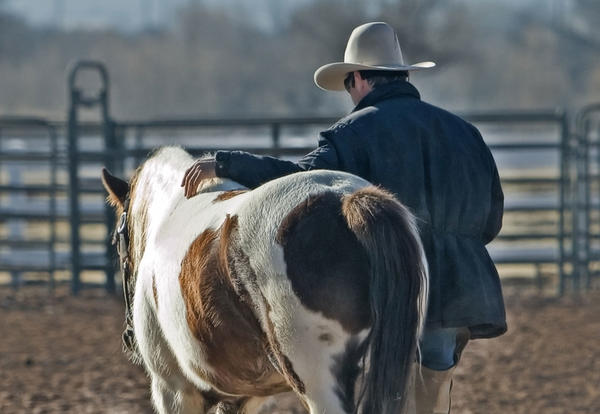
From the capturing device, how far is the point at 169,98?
50.8 metres

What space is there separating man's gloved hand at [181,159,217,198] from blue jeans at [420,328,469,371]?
917mm

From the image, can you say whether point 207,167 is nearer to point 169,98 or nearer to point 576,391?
point 576,391

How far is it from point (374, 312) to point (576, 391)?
3.80 m

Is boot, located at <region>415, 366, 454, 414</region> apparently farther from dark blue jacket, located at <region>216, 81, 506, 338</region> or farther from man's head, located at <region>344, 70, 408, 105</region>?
man's head, located at <region>344, 70, 408, 105</region>

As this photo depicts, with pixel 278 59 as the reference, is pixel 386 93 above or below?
above

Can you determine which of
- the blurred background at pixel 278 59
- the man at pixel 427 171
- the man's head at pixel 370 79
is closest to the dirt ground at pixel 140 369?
the man at pixel 427 171

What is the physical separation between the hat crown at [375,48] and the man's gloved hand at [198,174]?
624 mm

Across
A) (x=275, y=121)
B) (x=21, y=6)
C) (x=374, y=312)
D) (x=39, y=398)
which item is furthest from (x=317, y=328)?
(x=21, y=6)

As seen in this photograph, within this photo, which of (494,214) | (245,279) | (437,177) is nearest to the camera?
(245,279)

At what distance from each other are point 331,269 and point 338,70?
110 cm

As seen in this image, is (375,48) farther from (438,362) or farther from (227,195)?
(438,362)

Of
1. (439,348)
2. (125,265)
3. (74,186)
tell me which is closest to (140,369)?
(125,265)

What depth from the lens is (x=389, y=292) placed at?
10.3ft

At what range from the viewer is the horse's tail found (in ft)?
10.3
